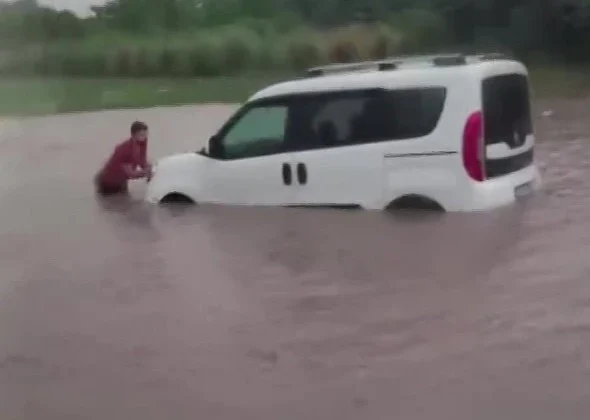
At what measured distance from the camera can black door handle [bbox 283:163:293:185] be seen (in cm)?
798

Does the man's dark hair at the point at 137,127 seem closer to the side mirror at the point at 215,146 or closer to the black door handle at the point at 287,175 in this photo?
the side mirror at the point at 215,146

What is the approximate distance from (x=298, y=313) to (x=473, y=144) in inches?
84.1

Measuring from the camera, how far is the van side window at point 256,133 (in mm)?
8047

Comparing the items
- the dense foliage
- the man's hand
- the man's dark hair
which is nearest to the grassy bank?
the dense foliage

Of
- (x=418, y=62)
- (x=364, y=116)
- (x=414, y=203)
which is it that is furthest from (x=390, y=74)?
(x=414, y=203)

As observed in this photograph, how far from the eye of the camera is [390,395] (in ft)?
15.0

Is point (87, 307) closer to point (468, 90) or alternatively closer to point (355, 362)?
point (355, 362)

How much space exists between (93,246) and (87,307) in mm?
1751

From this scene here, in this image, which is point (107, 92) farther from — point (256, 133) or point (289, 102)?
point (289, 102)

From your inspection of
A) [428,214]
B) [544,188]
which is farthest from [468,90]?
[544,188]

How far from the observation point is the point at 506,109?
7.59 m

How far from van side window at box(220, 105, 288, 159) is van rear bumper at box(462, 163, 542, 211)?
63.2 inches

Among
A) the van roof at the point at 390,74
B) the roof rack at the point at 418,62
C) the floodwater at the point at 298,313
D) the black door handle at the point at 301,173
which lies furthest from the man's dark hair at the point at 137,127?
the black door handle at the point at 301,173

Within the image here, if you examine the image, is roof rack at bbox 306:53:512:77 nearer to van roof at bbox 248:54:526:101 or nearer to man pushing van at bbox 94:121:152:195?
van roof at bbox 248:54:526:101
